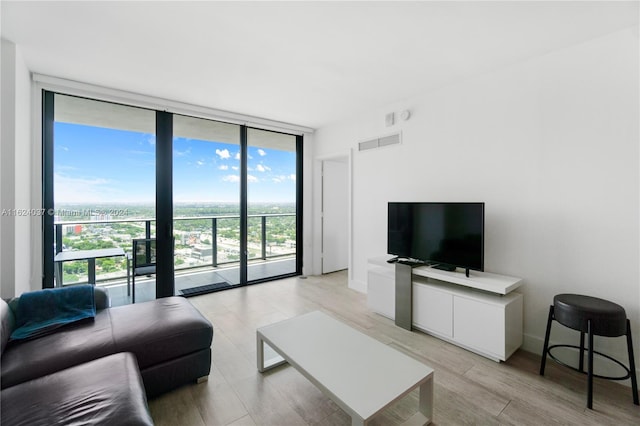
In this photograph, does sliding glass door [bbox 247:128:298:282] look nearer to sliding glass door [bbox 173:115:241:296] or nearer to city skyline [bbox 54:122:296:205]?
city skyline [bbox 54:122:296:205]

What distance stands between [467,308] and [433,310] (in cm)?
35

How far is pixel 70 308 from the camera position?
1997mm

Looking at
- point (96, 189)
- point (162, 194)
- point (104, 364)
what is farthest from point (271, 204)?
point (104, 364)

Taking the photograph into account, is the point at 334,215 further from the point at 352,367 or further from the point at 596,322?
the point at 596,322

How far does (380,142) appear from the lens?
3.84 meters

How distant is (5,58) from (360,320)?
13.2 ft

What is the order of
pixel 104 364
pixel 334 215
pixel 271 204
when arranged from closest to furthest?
pixel 104 364 → pixel 271 204 → pixel 334 215

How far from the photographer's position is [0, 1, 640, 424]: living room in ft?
6.25

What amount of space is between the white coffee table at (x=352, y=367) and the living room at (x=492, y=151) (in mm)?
352

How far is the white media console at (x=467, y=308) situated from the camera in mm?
2293

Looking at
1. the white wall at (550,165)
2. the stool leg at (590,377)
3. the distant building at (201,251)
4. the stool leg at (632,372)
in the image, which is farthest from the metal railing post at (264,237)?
the stool leg at (632,372)

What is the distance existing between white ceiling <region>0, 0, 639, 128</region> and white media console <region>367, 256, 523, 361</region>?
204 cm

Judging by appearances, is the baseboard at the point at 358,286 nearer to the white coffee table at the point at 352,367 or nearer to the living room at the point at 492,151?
the living room at the point at 492,151
